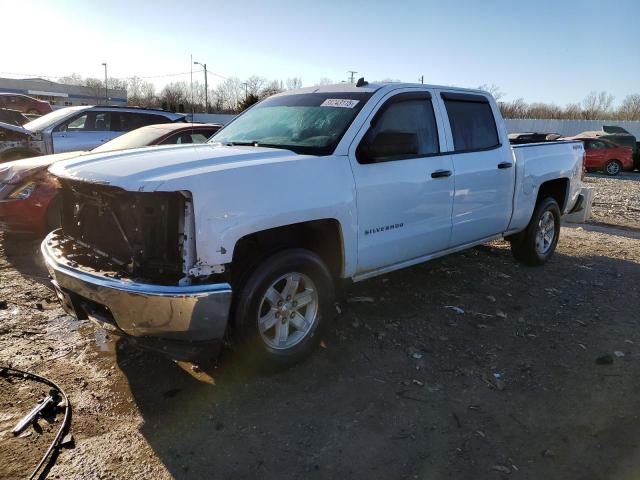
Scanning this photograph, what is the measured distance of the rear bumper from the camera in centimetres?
282

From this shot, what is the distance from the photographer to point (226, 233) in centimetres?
298

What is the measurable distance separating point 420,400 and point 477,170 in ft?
8.21

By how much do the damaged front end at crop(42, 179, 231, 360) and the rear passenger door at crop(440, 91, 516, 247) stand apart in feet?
8.81

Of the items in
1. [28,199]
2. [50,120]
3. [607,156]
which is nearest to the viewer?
[28,199]

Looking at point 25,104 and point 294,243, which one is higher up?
point 25,104

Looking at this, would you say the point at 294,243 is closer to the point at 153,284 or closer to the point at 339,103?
the point at 153,284

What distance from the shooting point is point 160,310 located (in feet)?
9.31

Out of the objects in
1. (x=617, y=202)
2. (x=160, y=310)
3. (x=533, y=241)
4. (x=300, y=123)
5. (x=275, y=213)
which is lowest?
(x=617, y=202)

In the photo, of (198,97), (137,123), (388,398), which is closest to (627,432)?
(388,398)

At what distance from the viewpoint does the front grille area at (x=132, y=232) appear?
9.65 feet

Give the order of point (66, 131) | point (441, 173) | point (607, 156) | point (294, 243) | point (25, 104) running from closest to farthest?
point (294, 243) < point (441, 173) < point (66, 131) < point (607, 156) < point (25, 104)

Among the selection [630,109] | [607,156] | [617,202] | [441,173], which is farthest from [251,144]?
[630,109]

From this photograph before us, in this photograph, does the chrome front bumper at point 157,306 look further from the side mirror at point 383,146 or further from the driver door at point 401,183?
the side mirror at point 383,146

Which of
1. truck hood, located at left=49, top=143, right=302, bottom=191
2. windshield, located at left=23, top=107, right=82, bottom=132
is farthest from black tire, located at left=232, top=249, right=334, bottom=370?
windshield, located at left=23, top=107, right=82, bottom=132
